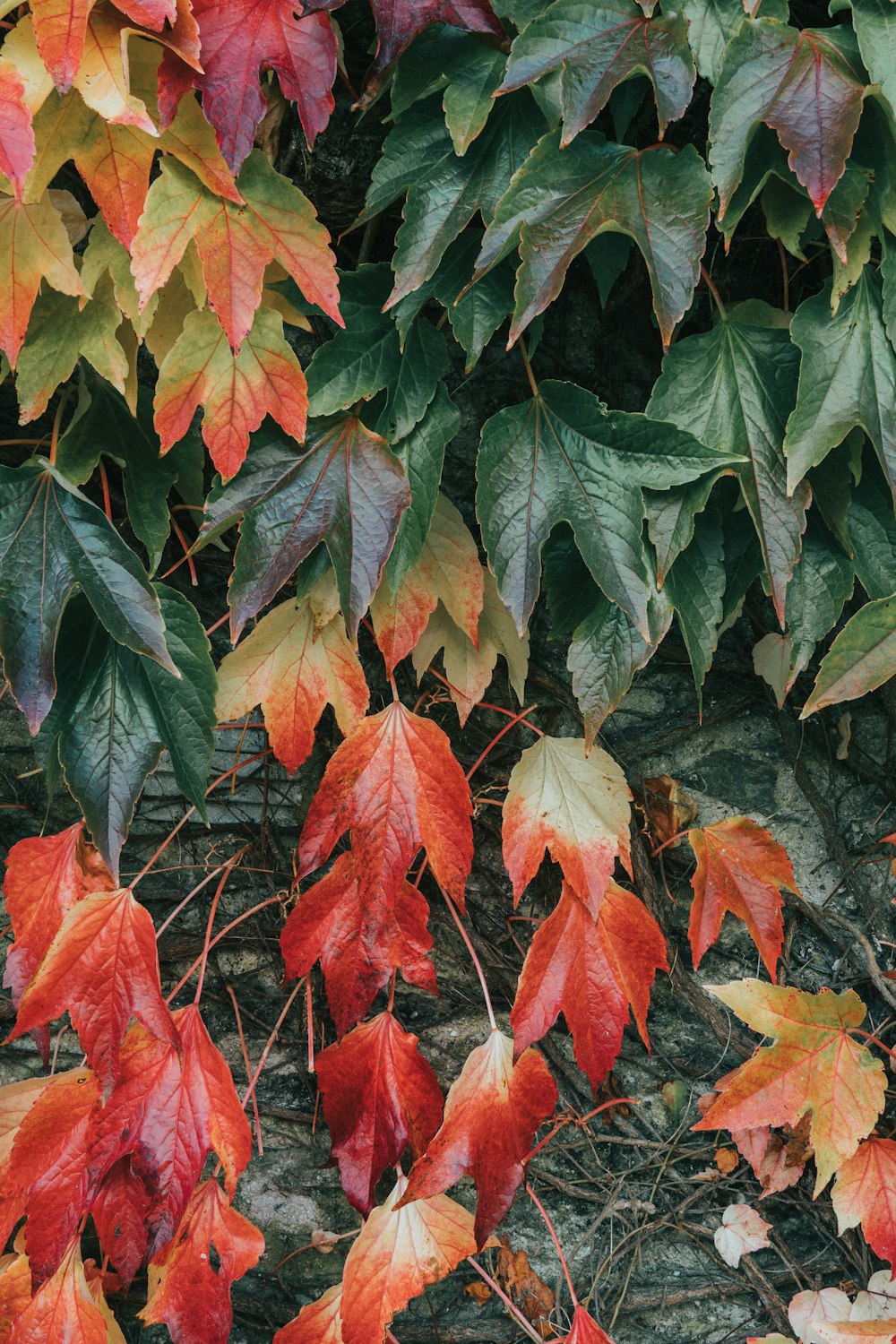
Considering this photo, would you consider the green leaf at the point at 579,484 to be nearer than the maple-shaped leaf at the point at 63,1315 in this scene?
Yes

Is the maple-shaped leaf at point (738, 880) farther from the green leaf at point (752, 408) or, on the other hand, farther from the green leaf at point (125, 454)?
the green leaf at point (125, 454)

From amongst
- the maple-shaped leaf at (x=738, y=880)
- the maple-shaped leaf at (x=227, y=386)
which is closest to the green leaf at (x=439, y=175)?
the maple-shaped leaf at (x=227, y=386)

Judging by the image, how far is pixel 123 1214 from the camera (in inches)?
42.0

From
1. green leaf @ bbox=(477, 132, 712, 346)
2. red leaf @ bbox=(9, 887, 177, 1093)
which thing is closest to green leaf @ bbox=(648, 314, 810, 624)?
green leaf @ bbox=(477, 132, 712, 346)

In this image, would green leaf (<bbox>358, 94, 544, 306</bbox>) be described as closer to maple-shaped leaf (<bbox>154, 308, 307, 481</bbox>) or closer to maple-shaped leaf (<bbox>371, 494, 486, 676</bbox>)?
maple-shaped leaf (<bbox>154, 308, 307, 481</bbox>)

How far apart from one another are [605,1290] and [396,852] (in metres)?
0.88

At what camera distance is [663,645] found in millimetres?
1376

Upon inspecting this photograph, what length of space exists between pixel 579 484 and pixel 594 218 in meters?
0.27

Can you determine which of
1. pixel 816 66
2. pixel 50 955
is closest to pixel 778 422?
pixel 816 66

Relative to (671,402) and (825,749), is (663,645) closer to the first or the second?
(825,749)

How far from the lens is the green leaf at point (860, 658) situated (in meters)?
0.97

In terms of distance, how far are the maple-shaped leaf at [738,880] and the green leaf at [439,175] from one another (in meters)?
0.78

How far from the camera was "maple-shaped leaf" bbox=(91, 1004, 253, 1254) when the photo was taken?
1.03 metres

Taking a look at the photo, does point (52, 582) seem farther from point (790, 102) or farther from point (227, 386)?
point (790, 102)
